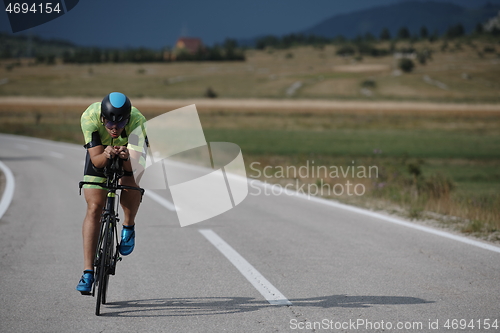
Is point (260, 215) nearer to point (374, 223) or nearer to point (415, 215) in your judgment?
point (374, 223)

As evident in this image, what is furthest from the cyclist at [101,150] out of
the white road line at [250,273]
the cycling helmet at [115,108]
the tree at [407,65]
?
the tree at [407,65]

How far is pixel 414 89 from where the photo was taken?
8819 cm

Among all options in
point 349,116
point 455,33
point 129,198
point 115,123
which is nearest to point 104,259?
point 129,198

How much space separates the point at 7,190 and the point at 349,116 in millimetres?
48195

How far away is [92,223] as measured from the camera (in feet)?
15.8

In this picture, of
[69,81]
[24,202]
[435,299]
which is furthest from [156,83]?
[435,299]

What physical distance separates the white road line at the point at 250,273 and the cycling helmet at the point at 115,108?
7.02 feet

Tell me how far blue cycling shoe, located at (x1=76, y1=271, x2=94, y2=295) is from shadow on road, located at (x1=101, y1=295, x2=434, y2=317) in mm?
281

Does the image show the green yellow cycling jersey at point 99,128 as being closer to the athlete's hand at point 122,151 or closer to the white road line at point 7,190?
the athlete's hand at point 122,151

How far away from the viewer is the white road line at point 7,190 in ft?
37.1

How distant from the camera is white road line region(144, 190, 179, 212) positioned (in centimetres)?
1126

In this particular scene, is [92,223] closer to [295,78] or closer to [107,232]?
[107,232]

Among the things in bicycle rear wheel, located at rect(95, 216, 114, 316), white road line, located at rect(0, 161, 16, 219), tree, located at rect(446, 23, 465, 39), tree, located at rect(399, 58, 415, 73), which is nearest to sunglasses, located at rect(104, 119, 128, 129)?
bicycle rear wheel, located at rect(95, 216, 114, 316)

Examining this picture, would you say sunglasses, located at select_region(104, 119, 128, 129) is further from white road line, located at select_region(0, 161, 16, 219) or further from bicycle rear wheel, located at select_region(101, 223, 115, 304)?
white road line, located at select_region(0, 161, 16, 219)
